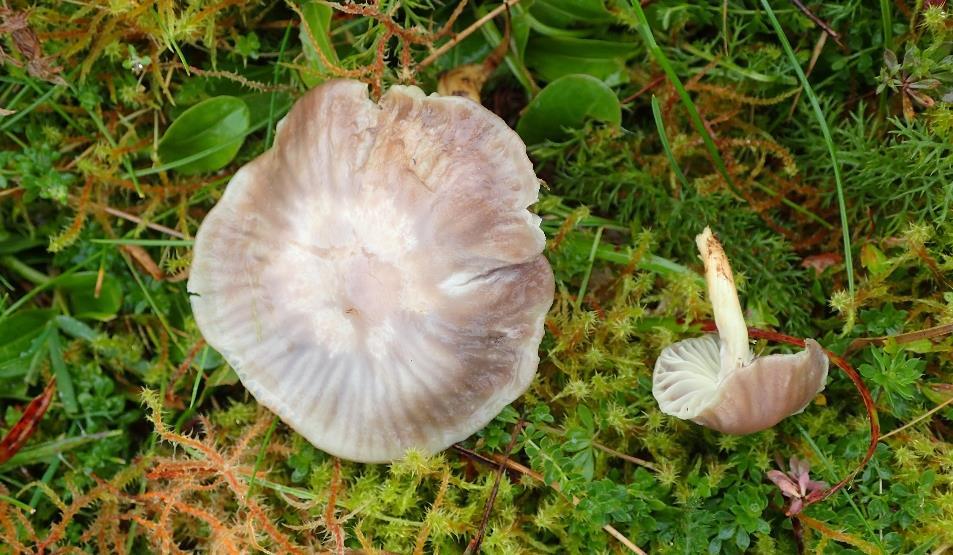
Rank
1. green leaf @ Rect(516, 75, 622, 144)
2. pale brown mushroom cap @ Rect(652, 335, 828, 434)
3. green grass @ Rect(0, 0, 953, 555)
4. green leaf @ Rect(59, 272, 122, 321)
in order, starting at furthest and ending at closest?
green leaf @ Rect(59, 272, 122, 321) < green leaf @ Rect(516, 75, 622, 144) < green grass @ Rect(0, 0, 953, 555) < pale brown mushroom cap @ Rect(652, 335, 828, 434)

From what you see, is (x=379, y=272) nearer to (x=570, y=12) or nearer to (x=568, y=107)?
(x=568, y=107)

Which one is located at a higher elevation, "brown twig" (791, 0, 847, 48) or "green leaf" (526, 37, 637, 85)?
"brown twig" (791, 0, 847, 48)

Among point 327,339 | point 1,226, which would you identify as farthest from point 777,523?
point 1,226

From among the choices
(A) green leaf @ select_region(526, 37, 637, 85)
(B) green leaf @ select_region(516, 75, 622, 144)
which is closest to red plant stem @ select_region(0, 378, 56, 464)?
(B) green leaf @ select_region(516, 75, 622, 144)

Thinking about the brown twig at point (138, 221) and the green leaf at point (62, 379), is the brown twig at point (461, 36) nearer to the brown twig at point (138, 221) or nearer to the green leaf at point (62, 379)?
the brown twig at point (138, 221)

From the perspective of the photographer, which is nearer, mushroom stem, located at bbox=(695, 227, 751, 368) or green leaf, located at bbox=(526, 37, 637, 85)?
mushroom stem, located at bbox=(695, 227, 751, 368)

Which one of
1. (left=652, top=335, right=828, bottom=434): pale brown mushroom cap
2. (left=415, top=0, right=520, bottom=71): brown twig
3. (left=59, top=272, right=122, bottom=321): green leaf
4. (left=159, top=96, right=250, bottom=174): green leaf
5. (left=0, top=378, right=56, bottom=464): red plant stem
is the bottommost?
(left=0, top=378, right=56, bottom=464): red plant stem

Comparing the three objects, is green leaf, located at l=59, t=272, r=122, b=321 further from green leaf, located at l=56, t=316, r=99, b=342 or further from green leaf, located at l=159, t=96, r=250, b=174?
green leaf, located at l=159, t=96, r=250, b=174

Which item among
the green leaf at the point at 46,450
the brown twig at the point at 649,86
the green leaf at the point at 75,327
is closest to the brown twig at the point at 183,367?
the green leaf at the point at 46,450

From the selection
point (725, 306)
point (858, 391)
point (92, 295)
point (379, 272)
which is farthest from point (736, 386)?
point (92, 295)
